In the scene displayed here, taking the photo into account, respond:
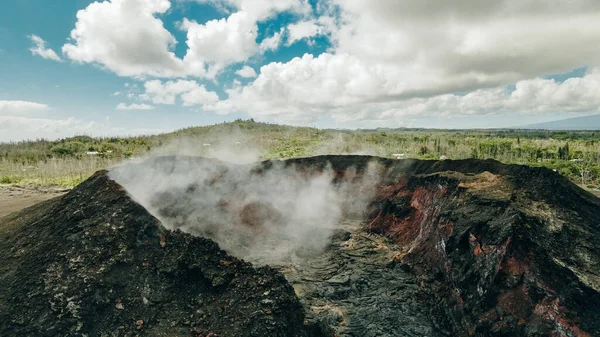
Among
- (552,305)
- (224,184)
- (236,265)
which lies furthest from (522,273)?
(224,184)

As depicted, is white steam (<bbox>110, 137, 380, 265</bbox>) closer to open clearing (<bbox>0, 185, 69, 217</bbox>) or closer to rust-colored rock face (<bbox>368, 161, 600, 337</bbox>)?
rust-colored rock face (<bbox>368, 161, 600, 337</bbox>)

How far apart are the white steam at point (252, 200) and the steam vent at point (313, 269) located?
157 mm

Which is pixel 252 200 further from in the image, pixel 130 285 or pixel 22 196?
pixel 22 196

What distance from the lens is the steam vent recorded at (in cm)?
670

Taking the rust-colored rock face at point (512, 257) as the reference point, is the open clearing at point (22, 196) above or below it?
below

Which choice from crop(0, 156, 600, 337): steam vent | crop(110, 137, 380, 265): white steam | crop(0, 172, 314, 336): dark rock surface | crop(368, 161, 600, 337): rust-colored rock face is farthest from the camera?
crop(110, 137, 380, 265): white steam

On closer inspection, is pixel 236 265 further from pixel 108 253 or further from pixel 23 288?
pixel 23 288

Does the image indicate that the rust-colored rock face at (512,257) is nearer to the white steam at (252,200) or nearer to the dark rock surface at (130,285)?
the dark rock surface at (130,285)

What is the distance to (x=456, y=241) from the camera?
32.3 feet

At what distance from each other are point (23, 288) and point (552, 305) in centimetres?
1152

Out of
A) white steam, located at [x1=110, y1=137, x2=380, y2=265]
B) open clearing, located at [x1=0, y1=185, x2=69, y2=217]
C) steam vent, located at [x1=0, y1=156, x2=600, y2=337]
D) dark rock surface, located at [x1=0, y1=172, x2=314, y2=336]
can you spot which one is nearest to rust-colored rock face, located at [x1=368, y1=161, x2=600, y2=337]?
A: steam vent, located at [x1=0, y1=156, x2=600, y2=337]

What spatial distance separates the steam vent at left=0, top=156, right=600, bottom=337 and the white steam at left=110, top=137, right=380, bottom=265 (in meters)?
0.16

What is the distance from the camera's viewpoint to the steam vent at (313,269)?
6.70 meters

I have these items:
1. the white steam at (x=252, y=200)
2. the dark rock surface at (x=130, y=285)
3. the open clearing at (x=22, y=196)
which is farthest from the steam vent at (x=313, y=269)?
the open clearing at (x=22, y=196)
